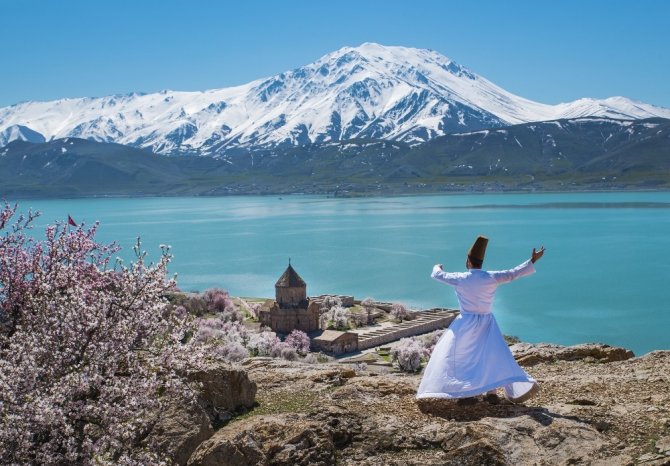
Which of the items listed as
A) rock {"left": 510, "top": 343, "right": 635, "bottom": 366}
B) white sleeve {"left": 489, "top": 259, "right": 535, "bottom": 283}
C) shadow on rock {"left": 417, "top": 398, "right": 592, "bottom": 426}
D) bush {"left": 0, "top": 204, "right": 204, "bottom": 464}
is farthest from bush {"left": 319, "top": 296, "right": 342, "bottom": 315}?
bush {"left": 0, "top": 204, "right": 204, "bottom": 464}

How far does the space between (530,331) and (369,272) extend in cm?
3200

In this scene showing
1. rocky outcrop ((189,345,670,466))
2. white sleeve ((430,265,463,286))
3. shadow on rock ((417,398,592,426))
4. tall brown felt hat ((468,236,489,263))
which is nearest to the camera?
rocky outcrop ((189,345,670,466))

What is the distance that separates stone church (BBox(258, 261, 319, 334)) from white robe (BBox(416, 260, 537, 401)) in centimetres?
3571

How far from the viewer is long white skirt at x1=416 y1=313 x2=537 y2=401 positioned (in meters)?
8.39

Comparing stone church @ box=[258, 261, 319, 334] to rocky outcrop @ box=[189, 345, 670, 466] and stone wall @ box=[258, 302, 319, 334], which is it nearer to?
stone wall @ box=[258, 302, 319, 334]

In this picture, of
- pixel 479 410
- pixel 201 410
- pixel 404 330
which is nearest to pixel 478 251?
pixel 479 410

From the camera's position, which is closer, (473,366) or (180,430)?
(180,430)

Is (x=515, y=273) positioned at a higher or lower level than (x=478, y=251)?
lower

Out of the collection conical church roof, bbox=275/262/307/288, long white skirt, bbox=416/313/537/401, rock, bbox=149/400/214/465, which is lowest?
conical church roof, bbox=275/262/307/288

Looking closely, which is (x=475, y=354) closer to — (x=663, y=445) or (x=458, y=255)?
(x=663, y=445)

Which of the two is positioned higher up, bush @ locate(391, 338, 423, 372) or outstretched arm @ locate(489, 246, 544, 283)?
outstretched arm @ locate(489, 246, 544, 283)

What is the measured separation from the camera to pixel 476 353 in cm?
852

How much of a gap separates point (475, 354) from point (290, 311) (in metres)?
36.3

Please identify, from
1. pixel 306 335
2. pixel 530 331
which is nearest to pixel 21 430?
pixel 306 335
